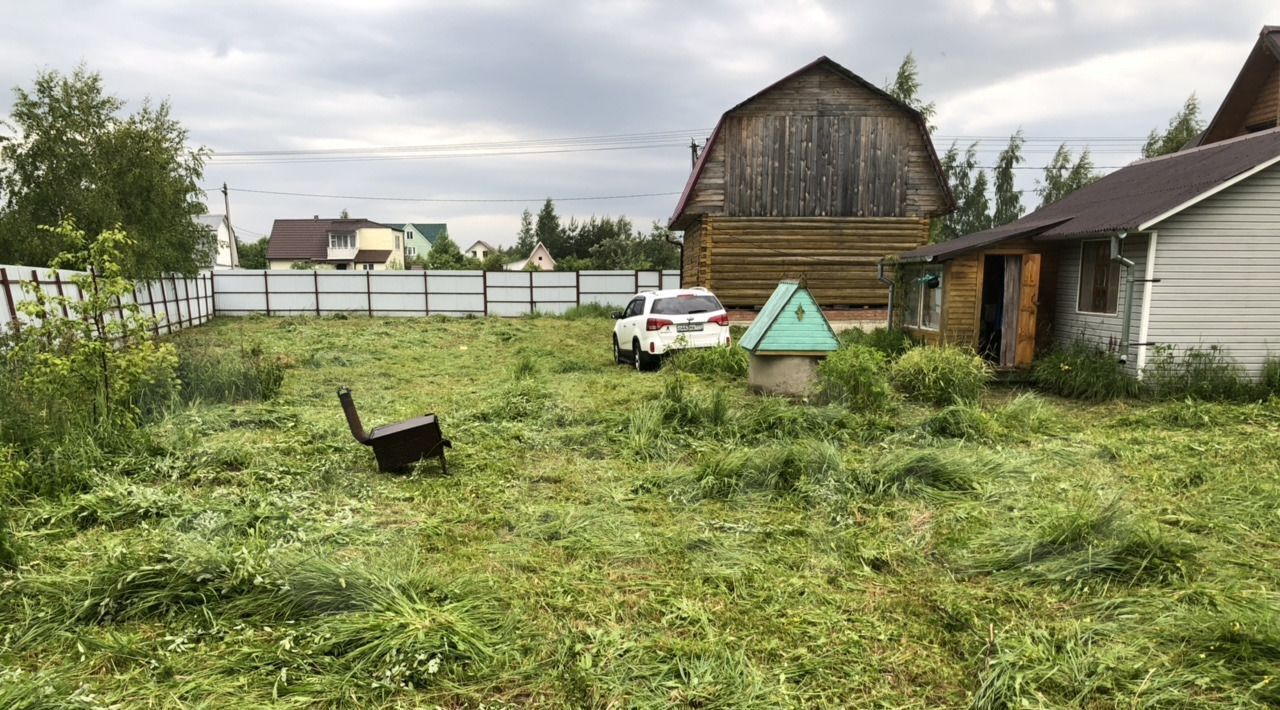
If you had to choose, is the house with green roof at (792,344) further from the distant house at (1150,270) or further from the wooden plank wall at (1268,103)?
the wooden plank wall at (1268,103)

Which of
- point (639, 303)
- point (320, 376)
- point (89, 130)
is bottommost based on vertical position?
point (320, 376)

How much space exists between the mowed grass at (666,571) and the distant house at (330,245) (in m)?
57.0

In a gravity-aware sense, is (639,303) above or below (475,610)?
above

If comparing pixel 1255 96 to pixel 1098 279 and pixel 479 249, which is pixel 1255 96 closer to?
pixel 1098 279

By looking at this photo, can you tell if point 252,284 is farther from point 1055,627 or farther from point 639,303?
point 1055,627

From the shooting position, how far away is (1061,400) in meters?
9.82

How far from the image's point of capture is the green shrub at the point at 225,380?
8.74 meters

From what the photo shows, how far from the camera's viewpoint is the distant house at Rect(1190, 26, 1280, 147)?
13.4 meters

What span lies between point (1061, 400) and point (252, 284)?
27.0 metres

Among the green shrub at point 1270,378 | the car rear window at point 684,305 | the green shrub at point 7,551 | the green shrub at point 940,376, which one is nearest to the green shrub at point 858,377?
the green shrub at point 940,376

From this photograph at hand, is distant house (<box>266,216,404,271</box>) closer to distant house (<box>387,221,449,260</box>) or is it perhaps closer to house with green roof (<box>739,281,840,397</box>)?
distant house (<box>387,221,449,260</box>)

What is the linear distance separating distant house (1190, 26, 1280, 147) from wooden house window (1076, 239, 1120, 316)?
6165mm

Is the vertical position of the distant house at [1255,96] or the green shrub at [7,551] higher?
the distant house at [1255,96]

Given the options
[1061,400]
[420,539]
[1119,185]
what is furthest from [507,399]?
[1119,185]
